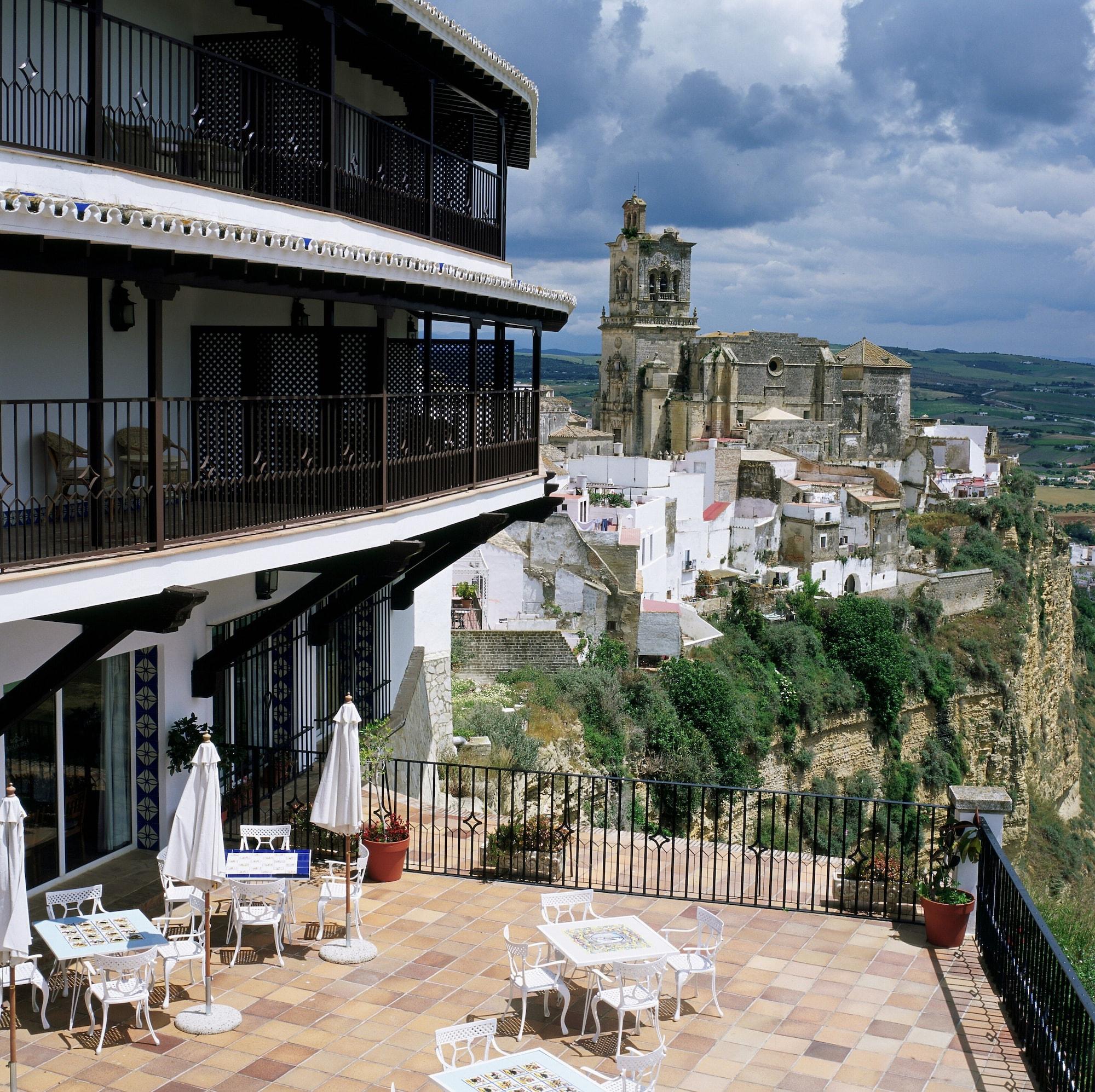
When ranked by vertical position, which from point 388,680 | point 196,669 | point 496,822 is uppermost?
point 196,669

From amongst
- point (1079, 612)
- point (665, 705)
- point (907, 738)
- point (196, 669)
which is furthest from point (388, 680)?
point (1079, 612)

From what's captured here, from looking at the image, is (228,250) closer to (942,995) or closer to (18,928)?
(18,928)

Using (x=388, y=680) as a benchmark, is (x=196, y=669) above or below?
above

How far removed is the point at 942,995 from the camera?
10.6 metres

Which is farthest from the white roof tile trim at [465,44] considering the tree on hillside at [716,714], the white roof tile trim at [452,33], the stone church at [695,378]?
the stone church at [695,378]

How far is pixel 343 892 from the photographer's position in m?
11.5

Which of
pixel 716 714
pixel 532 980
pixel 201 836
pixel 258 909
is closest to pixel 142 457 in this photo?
pixel 201 836

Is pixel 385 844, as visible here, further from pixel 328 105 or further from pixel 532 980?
pixel 328 105

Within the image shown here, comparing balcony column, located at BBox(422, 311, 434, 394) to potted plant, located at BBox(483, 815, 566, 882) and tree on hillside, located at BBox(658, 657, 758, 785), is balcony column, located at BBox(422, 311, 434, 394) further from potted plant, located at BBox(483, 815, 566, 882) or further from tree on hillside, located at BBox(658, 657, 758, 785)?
tree on hillside, located at BBox(658, 657, 758, 785)

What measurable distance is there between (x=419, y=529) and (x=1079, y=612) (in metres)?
88.6

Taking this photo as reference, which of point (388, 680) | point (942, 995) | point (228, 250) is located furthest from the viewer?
point (388, 680)

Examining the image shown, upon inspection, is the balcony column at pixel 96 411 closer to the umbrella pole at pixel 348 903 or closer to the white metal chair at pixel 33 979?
the white metal chair at pixel 33 979

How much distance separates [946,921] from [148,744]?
7.61 meters

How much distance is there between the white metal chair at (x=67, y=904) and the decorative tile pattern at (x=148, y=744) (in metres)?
1.49
